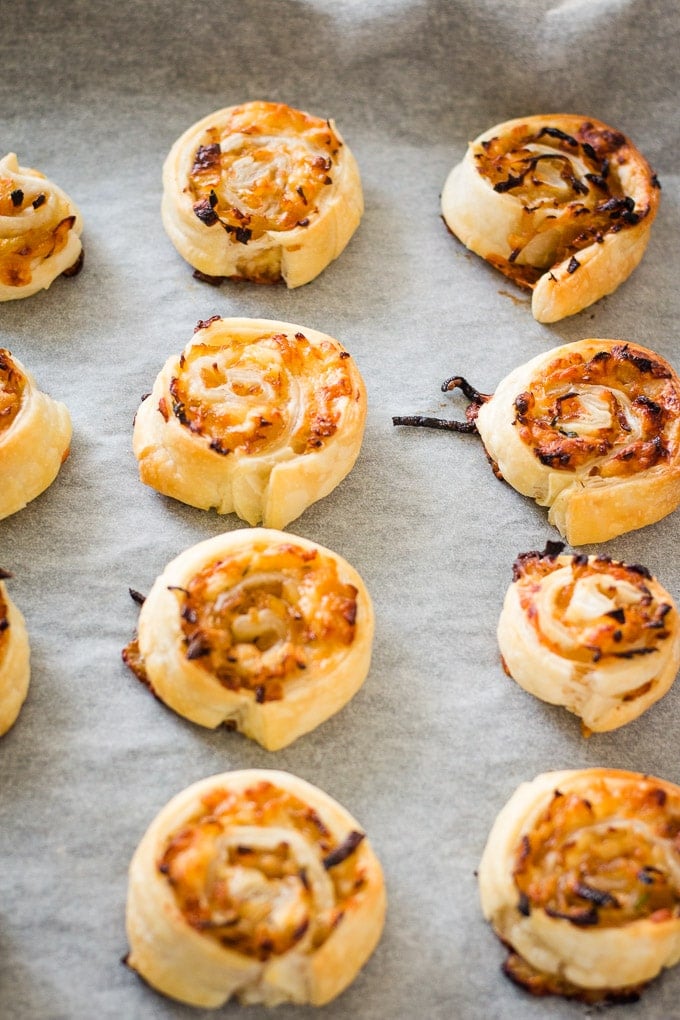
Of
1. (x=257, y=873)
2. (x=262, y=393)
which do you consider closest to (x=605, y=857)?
(x=257, y=873)

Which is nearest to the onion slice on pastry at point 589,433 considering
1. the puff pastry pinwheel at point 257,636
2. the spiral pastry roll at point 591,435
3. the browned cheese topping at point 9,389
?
the spiral pastry roll at point 591,435

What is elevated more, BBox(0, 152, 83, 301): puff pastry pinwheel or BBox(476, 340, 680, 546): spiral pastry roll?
BBox(0, 152, 83, 301): puff pastry pinwheel

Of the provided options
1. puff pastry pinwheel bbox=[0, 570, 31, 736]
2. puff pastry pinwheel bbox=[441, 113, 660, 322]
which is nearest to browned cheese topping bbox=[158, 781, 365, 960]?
puff pastry pinwheel bbox=[0, 570, 31, 736]

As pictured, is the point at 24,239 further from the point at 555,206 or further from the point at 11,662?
the point at 555,206

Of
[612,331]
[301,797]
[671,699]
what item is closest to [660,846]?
[671,699]

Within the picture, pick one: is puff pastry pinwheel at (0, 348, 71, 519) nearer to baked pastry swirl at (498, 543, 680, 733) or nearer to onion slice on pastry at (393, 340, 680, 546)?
onion slice on pastry at (393, 340, 680, 546)

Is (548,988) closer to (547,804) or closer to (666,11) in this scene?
(547,804)

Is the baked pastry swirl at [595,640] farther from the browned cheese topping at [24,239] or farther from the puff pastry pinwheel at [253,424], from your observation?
the browned cheese topping at [24,239]
